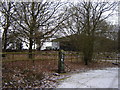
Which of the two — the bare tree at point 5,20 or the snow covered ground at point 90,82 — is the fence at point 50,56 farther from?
the snow covered ground at point 90,82

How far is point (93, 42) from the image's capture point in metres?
12.5

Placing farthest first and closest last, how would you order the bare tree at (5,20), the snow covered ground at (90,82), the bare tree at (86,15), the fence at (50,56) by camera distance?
1. the bare tree at (86,15)
2. the bare tree at (5,20)
3. the fence at (50,56)
4. the snow covered ground at (90,82)

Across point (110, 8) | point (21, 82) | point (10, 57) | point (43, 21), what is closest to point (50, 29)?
point (43, 21)

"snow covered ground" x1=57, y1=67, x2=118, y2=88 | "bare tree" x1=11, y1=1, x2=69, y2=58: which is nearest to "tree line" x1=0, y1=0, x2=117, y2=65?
"bare tree" x1=11, y1=1, x2=69, y2=58

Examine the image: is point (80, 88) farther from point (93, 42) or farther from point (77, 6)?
point (77, 6)

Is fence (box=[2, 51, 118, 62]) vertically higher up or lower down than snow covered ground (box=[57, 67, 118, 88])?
higher up

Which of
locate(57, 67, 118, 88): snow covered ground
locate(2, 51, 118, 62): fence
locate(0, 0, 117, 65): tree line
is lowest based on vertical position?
locate(57, 67, 118, 88): snow covered ground

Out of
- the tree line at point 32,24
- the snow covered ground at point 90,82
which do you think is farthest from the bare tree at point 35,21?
the snow covered ground at point 90,82

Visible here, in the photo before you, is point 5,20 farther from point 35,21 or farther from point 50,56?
point 50,56

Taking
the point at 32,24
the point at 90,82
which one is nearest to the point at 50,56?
the point at 32,24

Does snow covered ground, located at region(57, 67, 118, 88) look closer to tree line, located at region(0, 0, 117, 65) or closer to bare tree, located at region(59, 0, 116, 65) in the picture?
tree line, located at region(0, 0, 117, 65)

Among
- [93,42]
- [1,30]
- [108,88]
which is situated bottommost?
[108,88]

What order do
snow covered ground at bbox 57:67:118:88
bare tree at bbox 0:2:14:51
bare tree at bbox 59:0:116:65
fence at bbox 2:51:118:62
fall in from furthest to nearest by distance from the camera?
bare tree at bbox 59:0:116:65, bare tree at bbox 0:2:14:51, fence at bbox 2:51:118:62, snow covered ground at bbox 57:67:118:88

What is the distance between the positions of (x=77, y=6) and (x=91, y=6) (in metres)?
1.84
